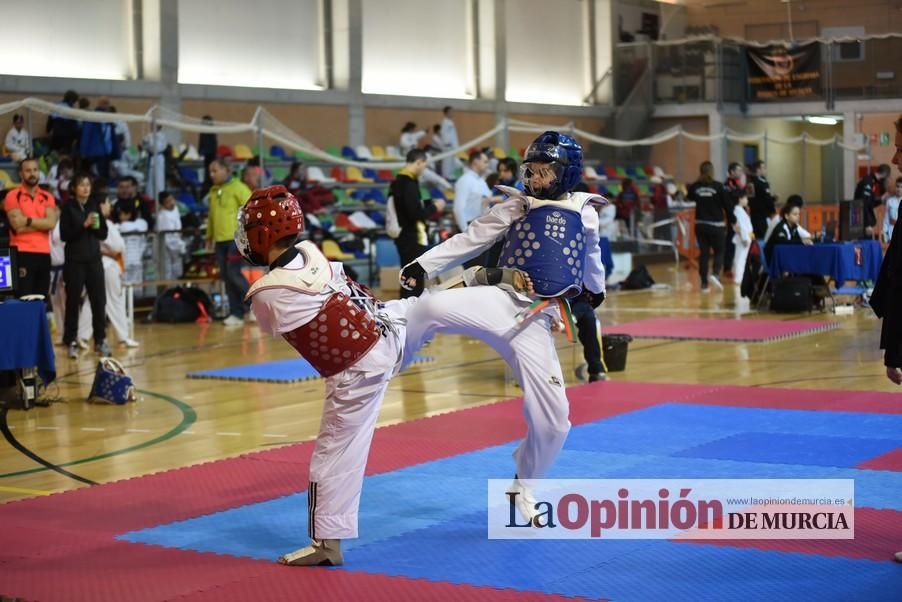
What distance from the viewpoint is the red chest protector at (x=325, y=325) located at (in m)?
4.82

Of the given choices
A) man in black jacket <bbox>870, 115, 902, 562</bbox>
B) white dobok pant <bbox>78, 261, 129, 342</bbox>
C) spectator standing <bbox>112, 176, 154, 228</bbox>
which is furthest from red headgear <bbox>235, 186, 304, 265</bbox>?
spectator standing <bbox>112, 176, 154, 228</bbox>

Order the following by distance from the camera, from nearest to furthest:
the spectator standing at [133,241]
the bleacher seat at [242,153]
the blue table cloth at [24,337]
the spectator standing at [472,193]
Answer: the blue table cloth at [24,337], the spectator standing at [472,193], the spectator standing at [133,241], the bleacher seat at [242,153]

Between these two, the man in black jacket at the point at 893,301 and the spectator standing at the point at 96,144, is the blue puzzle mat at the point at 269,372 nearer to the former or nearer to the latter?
the man in black jacket at the point at 893,301

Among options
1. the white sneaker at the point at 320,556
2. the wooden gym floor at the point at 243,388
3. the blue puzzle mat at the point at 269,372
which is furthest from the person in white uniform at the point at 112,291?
the white sneaker at the point at 320,556

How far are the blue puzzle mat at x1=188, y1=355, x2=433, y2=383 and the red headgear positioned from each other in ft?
16.9

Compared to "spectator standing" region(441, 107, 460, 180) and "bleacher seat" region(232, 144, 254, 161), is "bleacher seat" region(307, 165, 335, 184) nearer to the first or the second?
"bleacher seat" region(232, 144, 254, 161)

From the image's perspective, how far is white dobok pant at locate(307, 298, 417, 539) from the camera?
15.9ft

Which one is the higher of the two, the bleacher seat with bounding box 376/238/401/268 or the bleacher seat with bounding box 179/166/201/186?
the bleacher seat with bounding box 179/166/201/186

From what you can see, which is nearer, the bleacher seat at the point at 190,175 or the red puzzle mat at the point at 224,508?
the red puzzle mat at the point at 224,508

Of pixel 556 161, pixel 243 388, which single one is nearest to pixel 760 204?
pixel 243 388

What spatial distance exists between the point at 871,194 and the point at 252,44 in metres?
10.6

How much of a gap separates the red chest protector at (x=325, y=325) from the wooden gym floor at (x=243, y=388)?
2.30 meters

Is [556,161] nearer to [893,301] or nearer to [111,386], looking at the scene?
[893,301]

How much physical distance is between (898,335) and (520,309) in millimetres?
1544
